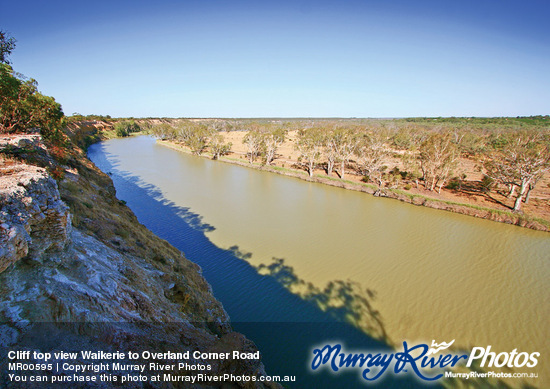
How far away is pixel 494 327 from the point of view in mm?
10883

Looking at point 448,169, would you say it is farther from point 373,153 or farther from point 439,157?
point 373,153

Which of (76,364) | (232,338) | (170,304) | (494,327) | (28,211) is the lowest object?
(494,327)

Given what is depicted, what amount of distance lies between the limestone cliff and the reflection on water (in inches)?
155

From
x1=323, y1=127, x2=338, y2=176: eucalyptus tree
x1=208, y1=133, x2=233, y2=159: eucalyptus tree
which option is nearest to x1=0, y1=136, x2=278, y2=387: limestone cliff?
x1=323, y1=127, x2=338, y2=176: eucalyptus tree

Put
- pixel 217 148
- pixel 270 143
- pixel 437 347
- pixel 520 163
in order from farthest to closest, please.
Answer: pixel 217 148 < pixel 270 143 < pixel 520 163 < pixel 437 347

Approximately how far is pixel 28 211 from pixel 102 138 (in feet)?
297

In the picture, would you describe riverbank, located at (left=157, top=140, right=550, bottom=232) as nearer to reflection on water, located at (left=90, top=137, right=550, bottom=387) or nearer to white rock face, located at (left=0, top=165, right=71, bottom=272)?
reflection on water, located at (left=90, top=137, right=550, bottom=387)

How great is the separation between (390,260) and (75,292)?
1576 cm

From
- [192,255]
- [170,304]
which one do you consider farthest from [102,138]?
[170,304]

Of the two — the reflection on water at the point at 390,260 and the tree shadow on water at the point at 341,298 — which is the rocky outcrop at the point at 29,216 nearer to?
the reflection on water at the point at 390,260

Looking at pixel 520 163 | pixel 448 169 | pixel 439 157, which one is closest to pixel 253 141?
pixel 439 157

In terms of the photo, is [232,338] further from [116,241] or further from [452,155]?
[452,155]

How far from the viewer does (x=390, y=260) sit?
15.7 metres

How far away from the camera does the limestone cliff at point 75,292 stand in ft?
14.7
